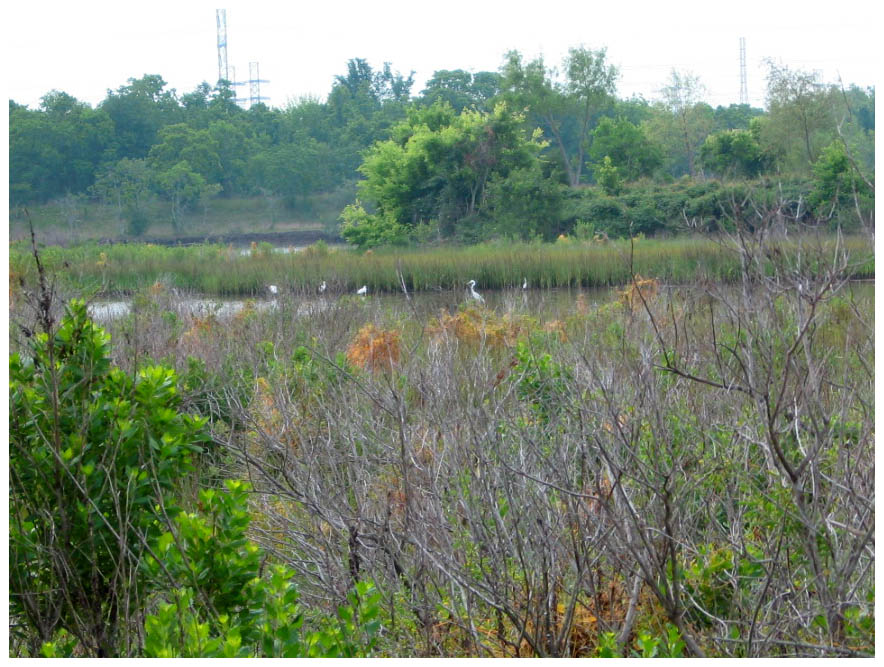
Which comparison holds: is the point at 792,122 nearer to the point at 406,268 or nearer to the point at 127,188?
the point at 406,268

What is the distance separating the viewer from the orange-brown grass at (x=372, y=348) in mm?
6890

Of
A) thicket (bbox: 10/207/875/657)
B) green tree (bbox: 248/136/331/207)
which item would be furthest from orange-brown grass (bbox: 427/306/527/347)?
green tree (bbox: 248/136/331/207)

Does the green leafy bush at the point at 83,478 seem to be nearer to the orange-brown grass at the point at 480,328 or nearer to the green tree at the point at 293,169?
the orange-brown grass at the point at 480,328

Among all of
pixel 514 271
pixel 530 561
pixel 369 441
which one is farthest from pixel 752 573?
pixel 514 271

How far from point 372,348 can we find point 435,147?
25.6 metres

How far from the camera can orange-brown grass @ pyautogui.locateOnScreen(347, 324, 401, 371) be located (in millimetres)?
6890

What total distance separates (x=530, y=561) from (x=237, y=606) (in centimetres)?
83

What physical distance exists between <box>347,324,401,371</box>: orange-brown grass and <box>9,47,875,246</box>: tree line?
1766cm

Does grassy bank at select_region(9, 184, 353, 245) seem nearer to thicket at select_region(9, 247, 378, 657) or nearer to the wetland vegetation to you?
the wetland vegetation

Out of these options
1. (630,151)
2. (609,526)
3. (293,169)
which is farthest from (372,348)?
(293,169)

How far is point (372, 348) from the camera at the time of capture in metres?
7.18

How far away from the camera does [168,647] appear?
6.00 ft

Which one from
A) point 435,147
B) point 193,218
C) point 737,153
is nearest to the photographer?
point 435,147

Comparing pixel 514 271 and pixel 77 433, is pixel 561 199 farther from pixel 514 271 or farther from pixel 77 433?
pixel 77 433
